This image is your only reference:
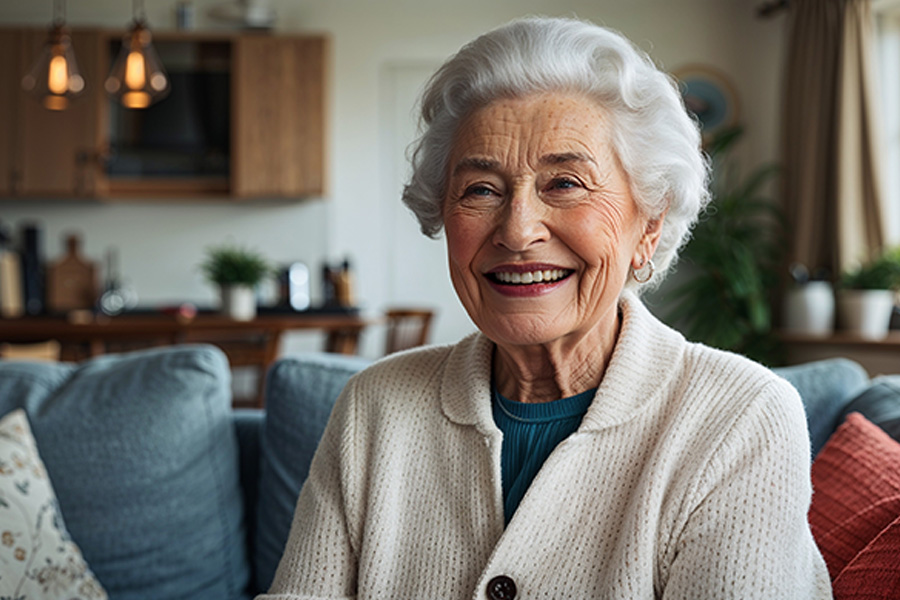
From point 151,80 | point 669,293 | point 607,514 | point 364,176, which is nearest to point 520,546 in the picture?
point 607,514

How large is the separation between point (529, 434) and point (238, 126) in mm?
4513

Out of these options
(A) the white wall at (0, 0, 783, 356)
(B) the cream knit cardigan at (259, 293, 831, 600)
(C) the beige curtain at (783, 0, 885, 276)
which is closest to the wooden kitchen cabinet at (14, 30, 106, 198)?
(A) the white wall at (0, 0, 783, 356)

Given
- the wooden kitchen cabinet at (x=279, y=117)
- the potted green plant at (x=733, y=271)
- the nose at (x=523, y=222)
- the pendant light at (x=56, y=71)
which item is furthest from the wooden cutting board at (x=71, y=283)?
the nose at (x=523, y=222)

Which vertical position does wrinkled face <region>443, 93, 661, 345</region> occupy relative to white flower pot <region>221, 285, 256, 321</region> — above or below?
above

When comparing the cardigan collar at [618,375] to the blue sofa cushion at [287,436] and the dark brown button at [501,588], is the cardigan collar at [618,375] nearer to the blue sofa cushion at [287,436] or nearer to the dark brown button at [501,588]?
the dark brown button at [501,588]

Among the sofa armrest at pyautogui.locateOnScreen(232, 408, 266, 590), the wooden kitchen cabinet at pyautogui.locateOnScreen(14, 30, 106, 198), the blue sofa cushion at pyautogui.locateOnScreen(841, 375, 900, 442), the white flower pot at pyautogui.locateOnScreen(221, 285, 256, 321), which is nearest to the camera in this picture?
the blue sofa cushion at pyautogui.locateOnScreen(841, 375, 900, 442)

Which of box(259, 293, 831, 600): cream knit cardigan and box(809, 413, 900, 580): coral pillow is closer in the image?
box(259, 293, 831, 600): cream knit cardigan

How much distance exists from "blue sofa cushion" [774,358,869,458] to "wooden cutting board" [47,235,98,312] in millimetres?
4422

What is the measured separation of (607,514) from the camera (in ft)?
3.78

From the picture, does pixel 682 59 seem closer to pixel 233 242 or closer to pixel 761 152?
pixel 761 152

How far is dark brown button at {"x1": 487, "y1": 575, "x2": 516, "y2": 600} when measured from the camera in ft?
3.69

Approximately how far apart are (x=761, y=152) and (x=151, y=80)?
3673mm

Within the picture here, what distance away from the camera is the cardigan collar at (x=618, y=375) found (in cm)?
119

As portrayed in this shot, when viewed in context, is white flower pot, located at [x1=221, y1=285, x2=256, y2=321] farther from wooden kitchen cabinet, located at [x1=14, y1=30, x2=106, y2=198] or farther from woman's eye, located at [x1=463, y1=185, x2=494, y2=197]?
woman's eye, located at [x1=463, y1=185, x2=494, y2=197]
